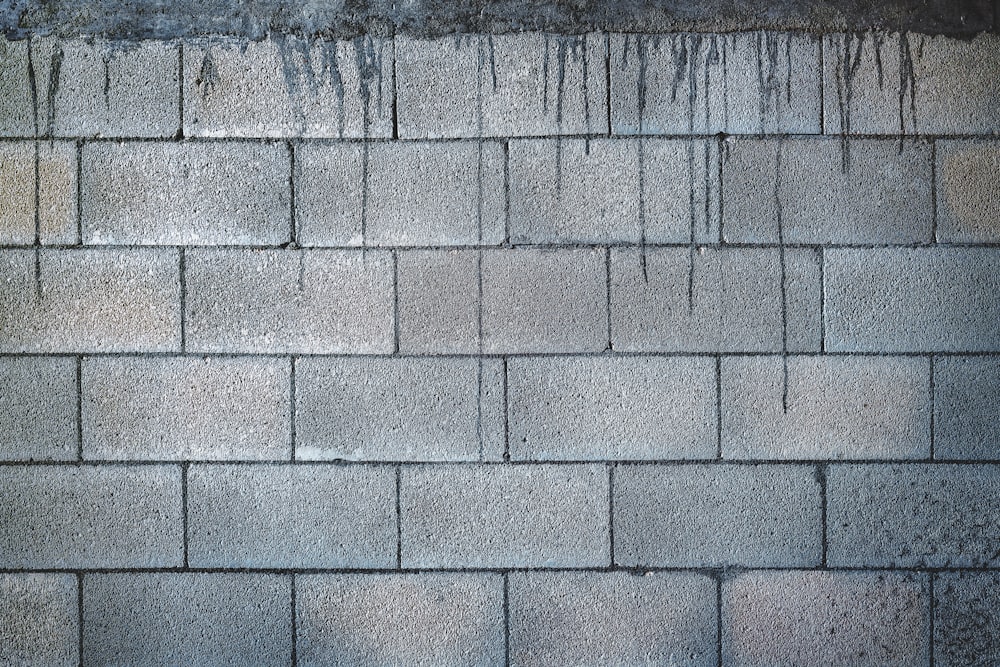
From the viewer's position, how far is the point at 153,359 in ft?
7.58

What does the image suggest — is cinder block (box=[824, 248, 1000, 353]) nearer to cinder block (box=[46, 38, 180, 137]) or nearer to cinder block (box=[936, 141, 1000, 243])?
cinder block (box=[936, 141, 1000, 243])

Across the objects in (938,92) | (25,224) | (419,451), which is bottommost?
(419,451)

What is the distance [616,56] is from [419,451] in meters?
1.60

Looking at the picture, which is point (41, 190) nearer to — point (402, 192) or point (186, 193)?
point (186, 193)

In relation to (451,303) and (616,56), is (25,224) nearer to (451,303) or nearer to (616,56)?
(451,303)

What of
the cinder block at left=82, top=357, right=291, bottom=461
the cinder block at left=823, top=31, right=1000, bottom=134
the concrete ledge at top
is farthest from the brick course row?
the concrete ledge at top

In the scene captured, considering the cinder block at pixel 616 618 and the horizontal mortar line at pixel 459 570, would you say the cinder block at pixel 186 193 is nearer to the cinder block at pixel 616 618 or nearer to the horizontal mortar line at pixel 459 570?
the horizontal mortar line at pixel 459 570

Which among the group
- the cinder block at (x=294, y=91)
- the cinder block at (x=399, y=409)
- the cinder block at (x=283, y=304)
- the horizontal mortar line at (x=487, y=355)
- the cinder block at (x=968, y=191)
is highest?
the cinder block at (x=294, y=91)

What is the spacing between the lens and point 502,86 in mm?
2295

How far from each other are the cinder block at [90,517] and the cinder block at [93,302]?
46cm

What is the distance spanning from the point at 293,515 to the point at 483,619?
2.60ft

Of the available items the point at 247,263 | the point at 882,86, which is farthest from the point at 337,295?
the point at 882,86

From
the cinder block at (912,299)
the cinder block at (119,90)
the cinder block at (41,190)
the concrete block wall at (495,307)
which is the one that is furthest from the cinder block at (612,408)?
the cinder block at (41,190)

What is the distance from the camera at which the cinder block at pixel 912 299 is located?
230cm
